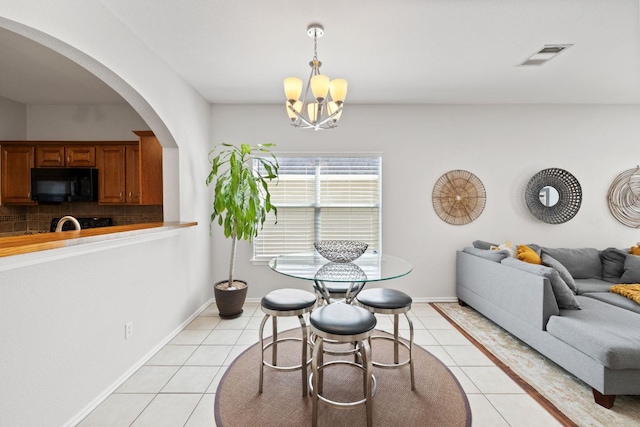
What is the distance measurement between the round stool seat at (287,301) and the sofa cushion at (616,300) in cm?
Result: 290

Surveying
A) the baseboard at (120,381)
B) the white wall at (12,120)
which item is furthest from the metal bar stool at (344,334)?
the white wall at (12,120)

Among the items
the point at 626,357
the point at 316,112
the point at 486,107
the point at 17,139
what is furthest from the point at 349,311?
the point at 17,139

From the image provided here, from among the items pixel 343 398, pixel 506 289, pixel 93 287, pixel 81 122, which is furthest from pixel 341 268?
pixel 81 122

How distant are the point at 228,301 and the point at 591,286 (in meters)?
4.03

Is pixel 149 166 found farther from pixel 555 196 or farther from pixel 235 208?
pixel 555 196

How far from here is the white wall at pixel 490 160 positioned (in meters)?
4.04

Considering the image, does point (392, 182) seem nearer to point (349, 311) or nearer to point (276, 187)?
point (276, 187)

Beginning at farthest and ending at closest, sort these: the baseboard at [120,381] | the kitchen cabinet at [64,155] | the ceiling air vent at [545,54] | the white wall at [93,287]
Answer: the kitchen cabinet at [64,155] → the ceiling air vent at [545,54] → the baseboard at [120,381] → the white wall at [93,287]

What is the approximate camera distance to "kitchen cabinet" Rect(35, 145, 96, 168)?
3.75m

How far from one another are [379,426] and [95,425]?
1726mm

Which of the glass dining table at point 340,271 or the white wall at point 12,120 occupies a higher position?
the white wall at point 12,120

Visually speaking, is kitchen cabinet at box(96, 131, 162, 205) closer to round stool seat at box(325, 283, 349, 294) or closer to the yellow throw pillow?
round stool seat at box(325, 283, 349, 294)

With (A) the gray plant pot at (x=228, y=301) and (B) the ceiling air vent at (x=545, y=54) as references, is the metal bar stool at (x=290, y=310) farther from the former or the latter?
(B) the ceiling air vent at (x=545, y=54)

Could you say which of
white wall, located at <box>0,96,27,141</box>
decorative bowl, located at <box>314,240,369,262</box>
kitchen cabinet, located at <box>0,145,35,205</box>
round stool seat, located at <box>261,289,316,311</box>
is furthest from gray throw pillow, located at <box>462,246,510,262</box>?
white wall, located at <box>0,96,27,141</box>
